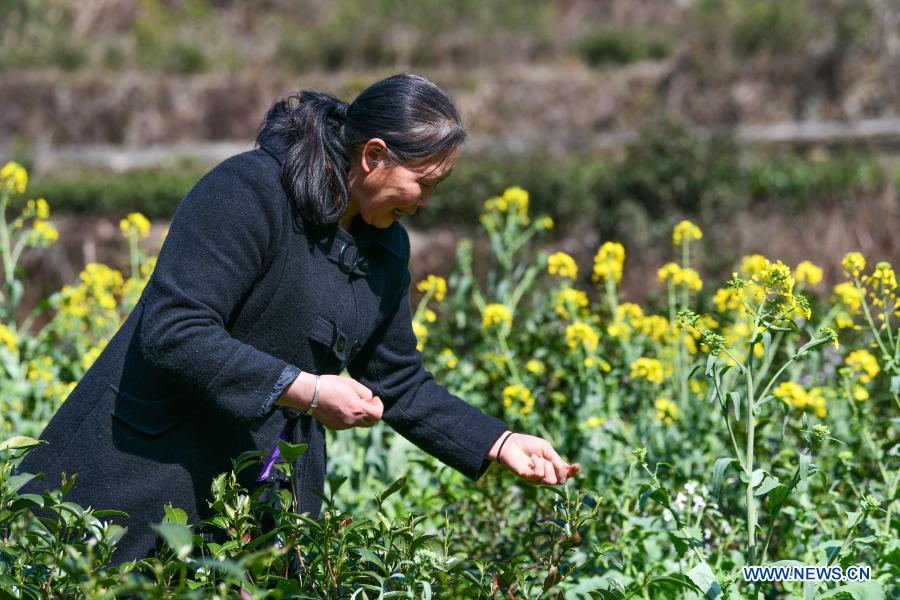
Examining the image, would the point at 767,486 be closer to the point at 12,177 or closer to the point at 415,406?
the point at 415,406

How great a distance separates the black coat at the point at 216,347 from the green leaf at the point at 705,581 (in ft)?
1.65

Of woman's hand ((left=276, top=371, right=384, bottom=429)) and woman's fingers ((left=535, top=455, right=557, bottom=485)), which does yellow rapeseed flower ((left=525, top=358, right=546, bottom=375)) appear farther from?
woman's hand ((left=276, top=371, right=384, bottom=429))

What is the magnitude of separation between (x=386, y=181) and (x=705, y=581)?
0.93 m

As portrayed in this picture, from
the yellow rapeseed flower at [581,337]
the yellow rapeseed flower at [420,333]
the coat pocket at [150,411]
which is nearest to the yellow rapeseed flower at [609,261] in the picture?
the yellow rapeseed flower at [581,337]

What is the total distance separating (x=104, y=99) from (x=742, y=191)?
9.96m

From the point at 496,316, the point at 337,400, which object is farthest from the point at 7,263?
the point at 337,400

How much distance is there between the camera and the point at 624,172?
752 cm

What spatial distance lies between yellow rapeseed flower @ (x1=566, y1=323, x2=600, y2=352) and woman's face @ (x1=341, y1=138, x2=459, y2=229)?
1.01m

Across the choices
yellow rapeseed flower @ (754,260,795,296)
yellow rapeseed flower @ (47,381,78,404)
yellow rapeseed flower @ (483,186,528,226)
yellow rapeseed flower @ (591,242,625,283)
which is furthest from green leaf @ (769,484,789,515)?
yellow rapeseed flower @ (47,381,78,404)

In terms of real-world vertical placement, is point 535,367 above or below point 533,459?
above

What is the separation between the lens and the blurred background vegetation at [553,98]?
736 centimetres

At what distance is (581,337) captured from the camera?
2.86 metres

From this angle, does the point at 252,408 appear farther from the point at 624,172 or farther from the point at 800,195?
the point at 800,195

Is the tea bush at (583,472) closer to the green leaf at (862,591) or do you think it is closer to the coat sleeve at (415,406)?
the green leaf at (862,591)
